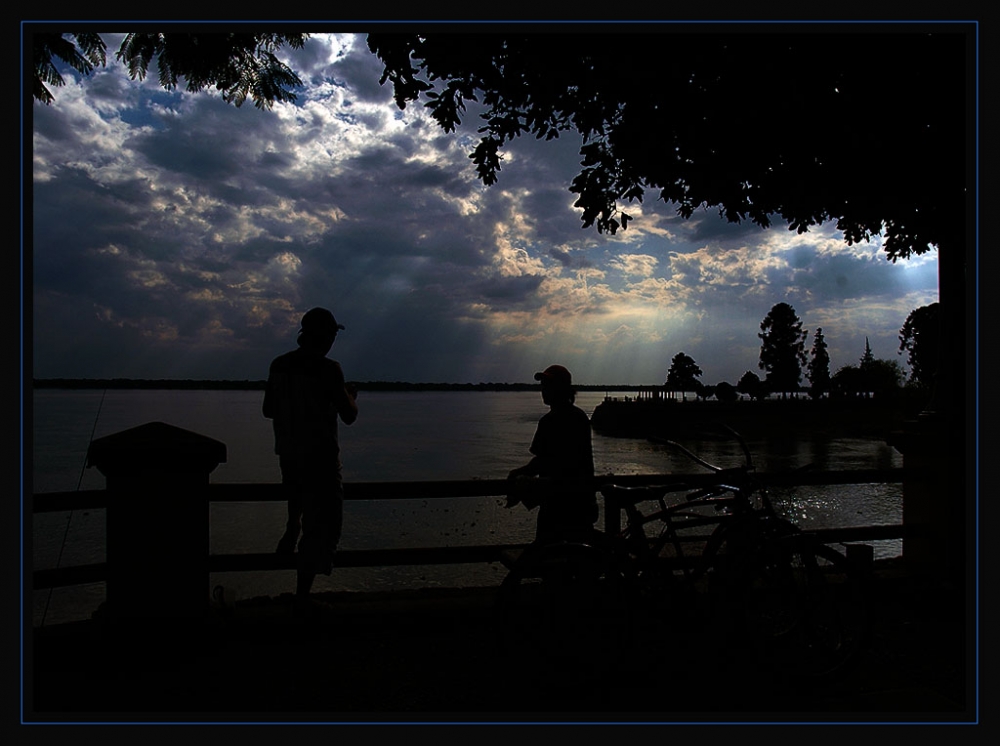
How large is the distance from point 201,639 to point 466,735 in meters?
2.12

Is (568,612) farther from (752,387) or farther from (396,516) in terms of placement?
(752,387)

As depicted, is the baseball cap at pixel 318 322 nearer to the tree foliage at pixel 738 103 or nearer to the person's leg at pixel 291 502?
the person's leg at pixel 291 502

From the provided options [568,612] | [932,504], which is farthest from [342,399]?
[932,504]

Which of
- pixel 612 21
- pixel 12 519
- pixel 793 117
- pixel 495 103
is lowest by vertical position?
pixel 12 519

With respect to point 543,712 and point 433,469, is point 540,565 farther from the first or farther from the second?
point 433,469

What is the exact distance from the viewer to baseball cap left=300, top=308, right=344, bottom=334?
4516 mm

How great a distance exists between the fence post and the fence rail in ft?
0.66

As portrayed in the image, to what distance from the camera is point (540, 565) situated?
370 cm

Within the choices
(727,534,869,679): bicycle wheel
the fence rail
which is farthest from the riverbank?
(727,534,869,679): bicycle wheel

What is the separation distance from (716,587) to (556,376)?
1.58m

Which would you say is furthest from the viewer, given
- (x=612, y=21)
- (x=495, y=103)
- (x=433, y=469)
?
(x=433, y=469)

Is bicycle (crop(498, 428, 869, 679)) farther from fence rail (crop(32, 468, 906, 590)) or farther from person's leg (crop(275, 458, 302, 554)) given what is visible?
person's leg (crop(275, 458, 302, 554))

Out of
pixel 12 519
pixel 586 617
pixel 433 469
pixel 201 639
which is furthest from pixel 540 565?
pixel 433 469

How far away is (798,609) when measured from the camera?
386 cm
